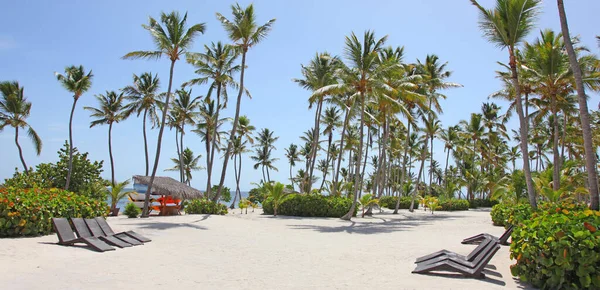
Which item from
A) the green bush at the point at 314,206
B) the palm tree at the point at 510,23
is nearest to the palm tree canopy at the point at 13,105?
the green bush at the point at 314,206

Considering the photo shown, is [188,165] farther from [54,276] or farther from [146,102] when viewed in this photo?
[54,276]

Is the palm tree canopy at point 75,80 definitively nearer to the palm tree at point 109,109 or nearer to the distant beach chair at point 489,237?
the palm tree at point 109,109

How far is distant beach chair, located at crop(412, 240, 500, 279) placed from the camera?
672 centimetres

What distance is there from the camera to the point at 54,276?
6145 millimetres

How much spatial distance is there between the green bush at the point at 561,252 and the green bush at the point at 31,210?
415 inches

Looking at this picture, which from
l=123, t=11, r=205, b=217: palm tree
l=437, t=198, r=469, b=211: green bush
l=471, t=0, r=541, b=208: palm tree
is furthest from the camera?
l=437, t=198, r=469, b=211: green bush

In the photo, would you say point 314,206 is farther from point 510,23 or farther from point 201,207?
point 510,23

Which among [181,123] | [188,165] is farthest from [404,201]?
[188,165]

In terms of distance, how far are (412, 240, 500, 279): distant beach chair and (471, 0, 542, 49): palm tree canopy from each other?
23.2 feet

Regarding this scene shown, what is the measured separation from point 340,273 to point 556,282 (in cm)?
338

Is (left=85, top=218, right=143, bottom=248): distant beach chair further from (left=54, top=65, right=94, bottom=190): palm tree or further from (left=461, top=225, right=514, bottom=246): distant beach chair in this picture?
(left=54, top=65, right=94, bottom=190): palm tree

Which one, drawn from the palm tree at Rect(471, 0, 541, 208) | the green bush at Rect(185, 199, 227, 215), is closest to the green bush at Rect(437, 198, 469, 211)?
the green bush at Rect(185, 199, 227, 215)

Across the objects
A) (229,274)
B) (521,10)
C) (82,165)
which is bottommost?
(229,274)

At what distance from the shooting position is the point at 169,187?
81.6 feet
